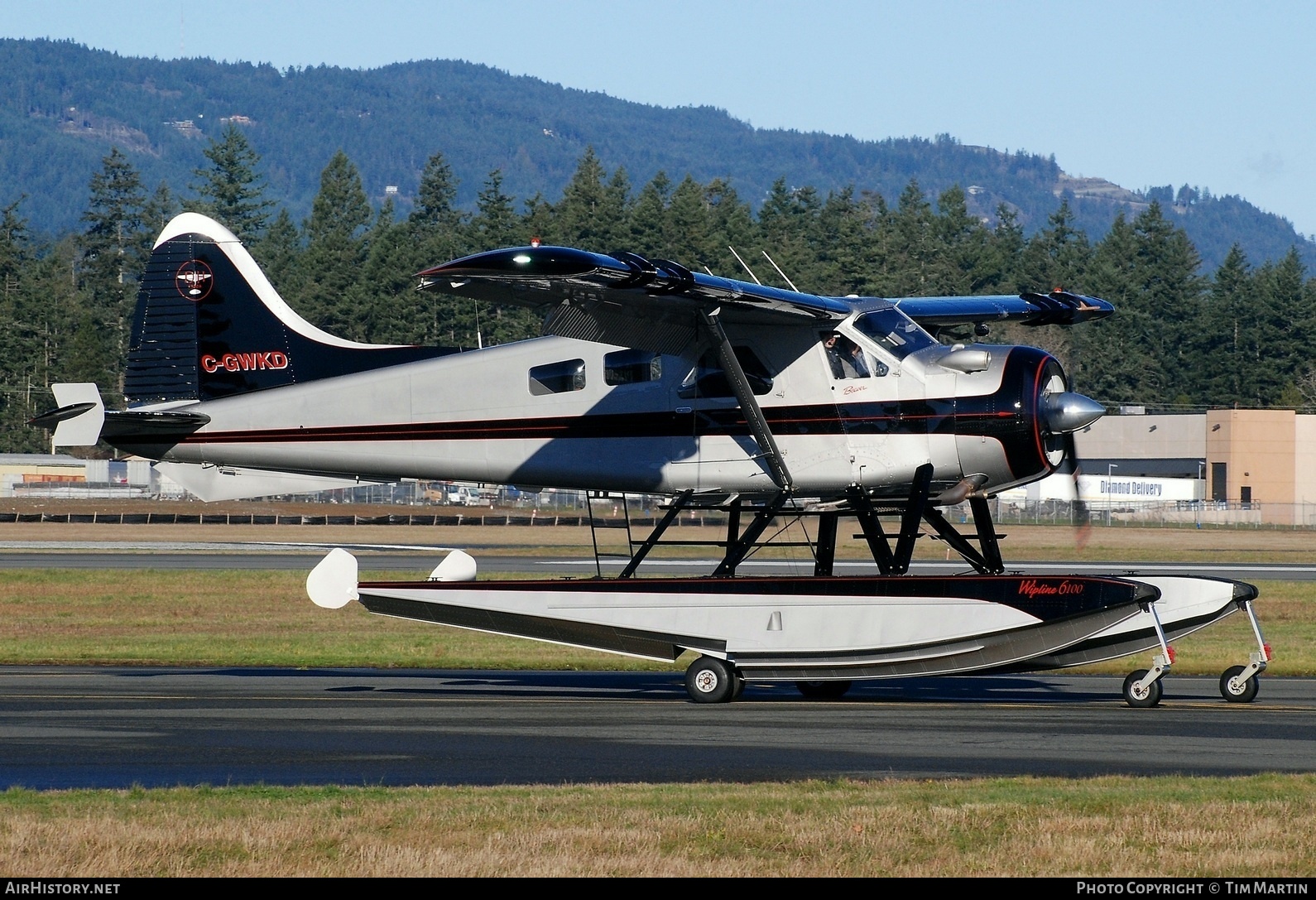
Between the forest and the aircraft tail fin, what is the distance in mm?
57852

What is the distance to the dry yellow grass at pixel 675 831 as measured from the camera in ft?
24.0

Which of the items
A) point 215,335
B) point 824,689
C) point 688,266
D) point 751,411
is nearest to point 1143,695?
point 824,689

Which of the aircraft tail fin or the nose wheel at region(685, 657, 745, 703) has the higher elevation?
the aircraft tail fin

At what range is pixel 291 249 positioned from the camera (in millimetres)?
123000

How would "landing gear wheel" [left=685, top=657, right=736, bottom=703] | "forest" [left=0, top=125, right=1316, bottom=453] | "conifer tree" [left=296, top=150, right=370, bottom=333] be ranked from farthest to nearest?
"forest" [left=0, top=125, right=1316, bottom=453] → "conifer tree" [left=296, top=150, right=370, bottom=333] → "landing gear wheel" [left=685, top=657, right=736, bottom=703]

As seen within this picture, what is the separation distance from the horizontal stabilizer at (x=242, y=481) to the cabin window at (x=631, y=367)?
3406 mm

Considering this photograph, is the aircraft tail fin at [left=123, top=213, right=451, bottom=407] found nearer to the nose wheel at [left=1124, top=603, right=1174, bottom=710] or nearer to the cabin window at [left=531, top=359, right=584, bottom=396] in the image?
the cabin window at [left=531, top=359, right=584, bottom=396]

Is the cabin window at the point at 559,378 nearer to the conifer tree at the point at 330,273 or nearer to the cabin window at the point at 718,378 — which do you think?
the cabin window at the point at 718,378

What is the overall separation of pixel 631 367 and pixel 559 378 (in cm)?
82

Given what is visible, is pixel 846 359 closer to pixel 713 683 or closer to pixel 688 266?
pixel 713 683

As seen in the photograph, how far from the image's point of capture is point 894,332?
1577cm

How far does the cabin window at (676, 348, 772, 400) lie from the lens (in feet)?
52.3

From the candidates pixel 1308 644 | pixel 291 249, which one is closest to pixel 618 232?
pixel 291 249

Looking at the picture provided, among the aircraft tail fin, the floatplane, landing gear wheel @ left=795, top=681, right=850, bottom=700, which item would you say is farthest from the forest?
landing gear wheel @ left=795, top=681, right=850, bottom=700
